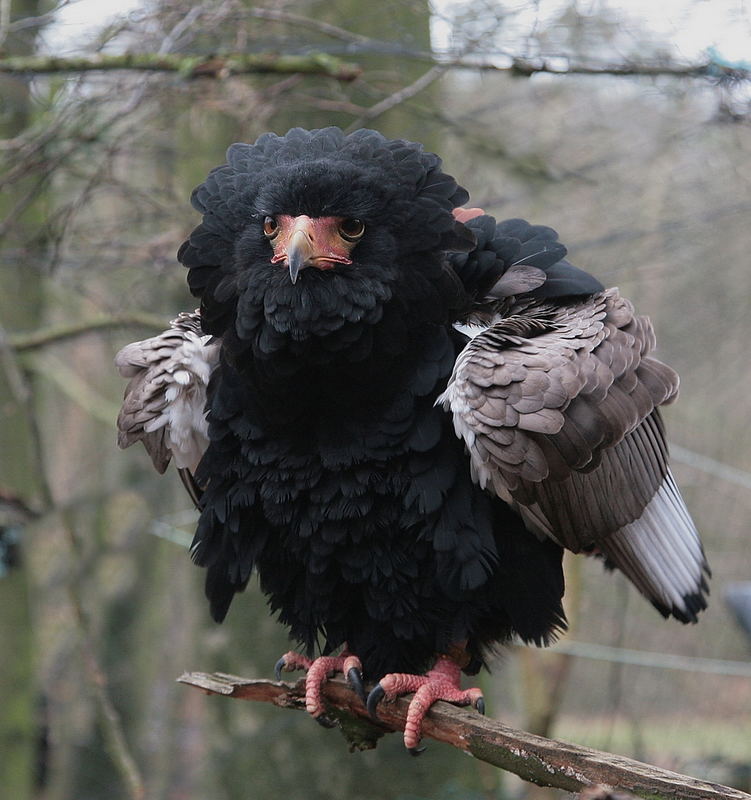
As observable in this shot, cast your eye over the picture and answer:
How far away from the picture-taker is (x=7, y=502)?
5.39 meters

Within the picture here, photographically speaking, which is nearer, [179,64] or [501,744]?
[501,744]

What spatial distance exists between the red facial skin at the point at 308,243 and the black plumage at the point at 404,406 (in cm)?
2

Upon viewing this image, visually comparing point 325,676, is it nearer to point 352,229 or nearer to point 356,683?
point 356,683

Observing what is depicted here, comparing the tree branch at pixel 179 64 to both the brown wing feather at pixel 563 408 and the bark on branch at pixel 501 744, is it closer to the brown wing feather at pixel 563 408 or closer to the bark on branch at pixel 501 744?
the brown wing feather at pixel 563 408

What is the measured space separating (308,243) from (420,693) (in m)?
1.58

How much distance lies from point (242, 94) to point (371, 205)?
242 cm

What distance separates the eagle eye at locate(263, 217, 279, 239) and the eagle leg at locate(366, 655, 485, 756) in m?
1.60

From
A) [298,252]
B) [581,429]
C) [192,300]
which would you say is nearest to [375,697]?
[581,429]

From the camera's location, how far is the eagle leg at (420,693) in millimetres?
3344

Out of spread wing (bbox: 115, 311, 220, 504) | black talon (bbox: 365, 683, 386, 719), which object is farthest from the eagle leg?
→ spread wing (bbox: 115, 311, 220, 504)

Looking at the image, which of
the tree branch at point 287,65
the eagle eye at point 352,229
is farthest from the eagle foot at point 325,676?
the tree branch at point 287,65

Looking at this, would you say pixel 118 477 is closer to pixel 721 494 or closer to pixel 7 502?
pixel 7 502

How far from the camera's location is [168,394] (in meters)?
3.67

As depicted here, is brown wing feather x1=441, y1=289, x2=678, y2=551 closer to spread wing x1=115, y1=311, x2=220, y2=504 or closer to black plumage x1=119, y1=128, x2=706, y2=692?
black plumage x1=119, y1=128, x2=706, y2=692
